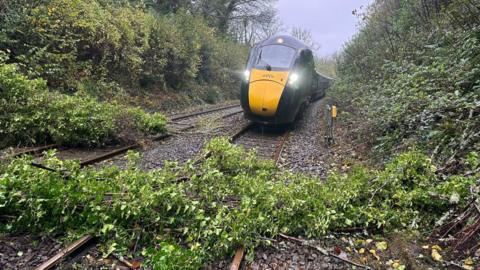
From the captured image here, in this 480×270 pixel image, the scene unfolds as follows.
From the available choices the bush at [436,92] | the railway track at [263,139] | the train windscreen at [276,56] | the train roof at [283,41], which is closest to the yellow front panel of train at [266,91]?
the train windscreen at [276,56]

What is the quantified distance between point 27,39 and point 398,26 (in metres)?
11.1

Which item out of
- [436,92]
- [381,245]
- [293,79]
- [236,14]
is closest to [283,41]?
[293,79]

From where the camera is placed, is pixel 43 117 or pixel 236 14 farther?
pixel 236 14

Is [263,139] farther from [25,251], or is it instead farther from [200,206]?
[25,251]

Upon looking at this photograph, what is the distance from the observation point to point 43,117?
5.96 meters

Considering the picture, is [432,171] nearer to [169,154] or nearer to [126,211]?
[126,211]

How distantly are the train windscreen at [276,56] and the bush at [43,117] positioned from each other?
4461 millimetres

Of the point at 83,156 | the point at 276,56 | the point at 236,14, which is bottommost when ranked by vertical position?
the point at 83,156

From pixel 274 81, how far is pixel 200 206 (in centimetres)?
558

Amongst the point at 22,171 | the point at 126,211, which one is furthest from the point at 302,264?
the point at 22,171

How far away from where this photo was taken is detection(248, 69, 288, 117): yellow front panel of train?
837cm

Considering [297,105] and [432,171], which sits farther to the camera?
[297,105]

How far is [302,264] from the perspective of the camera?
2.91 m

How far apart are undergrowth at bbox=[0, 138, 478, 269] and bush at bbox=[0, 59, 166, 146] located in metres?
2.50
